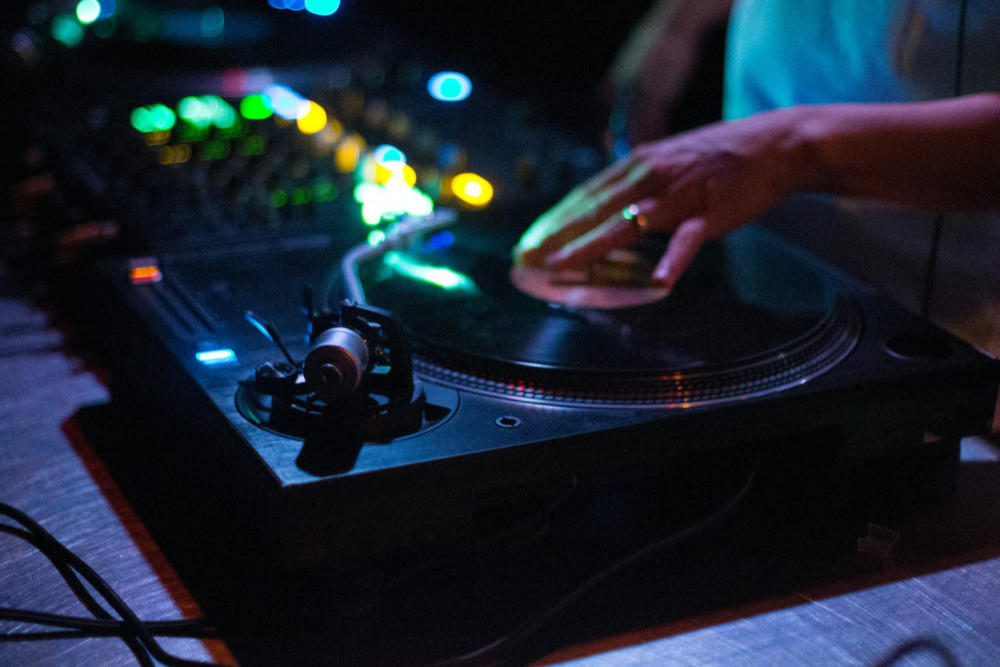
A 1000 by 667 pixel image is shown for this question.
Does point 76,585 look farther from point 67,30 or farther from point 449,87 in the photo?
point 67,30

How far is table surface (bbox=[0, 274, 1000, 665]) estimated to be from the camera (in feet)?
2.25

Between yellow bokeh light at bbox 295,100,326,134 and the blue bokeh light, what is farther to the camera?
the blue bokeh light

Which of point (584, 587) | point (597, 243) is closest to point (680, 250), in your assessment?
point (597, 243)

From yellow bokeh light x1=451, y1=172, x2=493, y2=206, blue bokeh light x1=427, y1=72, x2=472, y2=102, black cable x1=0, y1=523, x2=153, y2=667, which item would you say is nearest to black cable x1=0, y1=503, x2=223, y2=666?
black cable x1=0, y1=523, x2=153, y2=667

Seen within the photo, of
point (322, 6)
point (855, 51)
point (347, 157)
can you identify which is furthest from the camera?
point (322, 6)

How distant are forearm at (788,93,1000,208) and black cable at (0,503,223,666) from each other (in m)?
0.76

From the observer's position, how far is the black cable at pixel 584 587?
2.21 feet

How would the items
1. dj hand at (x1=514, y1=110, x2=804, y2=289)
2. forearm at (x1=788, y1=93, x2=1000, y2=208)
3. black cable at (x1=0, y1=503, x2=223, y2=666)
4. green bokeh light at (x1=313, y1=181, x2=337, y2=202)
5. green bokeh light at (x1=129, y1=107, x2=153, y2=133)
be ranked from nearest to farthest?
black cable at (x1=0, y1=503, x2=223, y2=666)
forearm at (x1=788, y1=93, x2=1000, y2=208)
dj hand at (x1=514, y1=110, x2=804, y2=289)
green bokeh light at (x1=313, y1=181, x2=337, y2=202)
green bokeh light at (x1=129, y1=107, x2=153, y2=133)

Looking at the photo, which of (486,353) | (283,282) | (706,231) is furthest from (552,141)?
(486,353)

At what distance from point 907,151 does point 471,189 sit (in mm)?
535

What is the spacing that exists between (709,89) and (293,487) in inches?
71.8

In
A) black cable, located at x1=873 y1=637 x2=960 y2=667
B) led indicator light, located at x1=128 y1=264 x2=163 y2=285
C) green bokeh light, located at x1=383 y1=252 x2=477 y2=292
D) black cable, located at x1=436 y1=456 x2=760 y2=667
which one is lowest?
black cable, located at x1=873 y1=637 x2=960 y2=667

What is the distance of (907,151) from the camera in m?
1.00

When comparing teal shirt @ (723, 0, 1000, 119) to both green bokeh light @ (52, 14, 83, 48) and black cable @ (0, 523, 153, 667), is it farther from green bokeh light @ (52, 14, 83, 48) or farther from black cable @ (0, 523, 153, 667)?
green bokeh light @ (52, 14, 83, 48)
